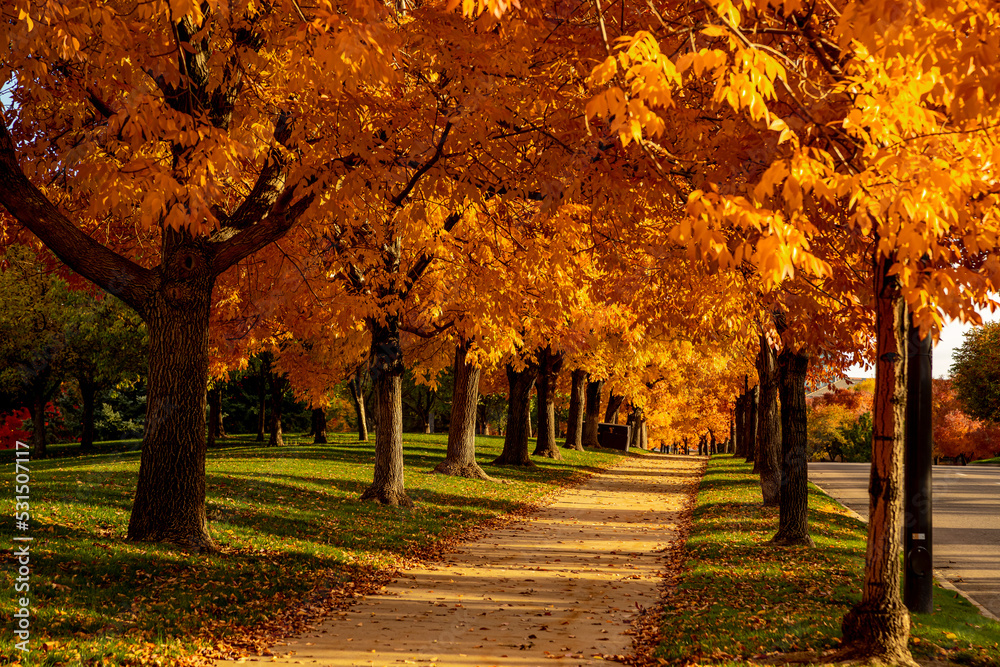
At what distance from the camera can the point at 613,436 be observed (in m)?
48.2

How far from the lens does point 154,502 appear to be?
30.4 ft

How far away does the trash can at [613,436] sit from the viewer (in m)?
47.9

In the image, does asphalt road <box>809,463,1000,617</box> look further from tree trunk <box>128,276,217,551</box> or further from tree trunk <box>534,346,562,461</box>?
tree trunk <box>534,346,562,461</box>

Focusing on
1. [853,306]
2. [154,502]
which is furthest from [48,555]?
[853,306]

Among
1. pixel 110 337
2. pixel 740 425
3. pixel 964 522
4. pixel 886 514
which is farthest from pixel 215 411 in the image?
pixel 886 514

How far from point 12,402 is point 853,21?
4816 cm

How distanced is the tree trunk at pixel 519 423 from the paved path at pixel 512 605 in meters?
11.3

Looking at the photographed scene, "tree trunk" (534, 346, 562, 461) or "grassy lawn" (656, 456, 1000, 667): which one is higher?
"tree trunk" (534, 346, 562, 461)

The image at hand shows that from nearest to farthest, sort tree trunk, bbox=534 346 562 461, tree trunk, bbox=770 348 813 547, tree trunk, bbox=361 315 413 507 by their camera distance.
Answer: tree trunk, bbox=770 348 813 547 → tree trunk, bbox=361 315 413 507 → tree trunk, bbox=534 346 562 461

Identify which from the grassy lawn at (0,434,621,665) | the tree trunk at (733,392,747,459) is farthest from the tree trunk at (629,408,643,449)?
the grassy lawn at (0,434,621,665)

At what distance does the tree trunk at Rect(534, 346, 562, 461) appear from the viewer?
108 ft

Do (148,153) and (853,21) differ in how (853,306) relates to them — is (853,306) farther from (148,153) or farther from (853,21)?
(148,153)

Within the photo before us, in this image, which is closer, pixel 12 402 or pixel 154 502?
pixel 154 502

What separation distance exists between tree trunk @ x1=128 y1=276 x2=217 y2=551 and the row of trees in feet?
0.09
